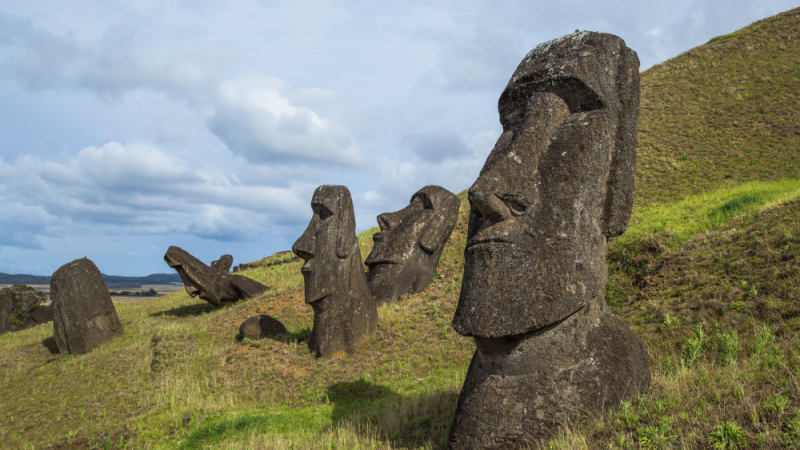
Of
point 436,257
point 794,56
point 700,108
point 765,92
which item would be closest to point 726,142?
point 700,108

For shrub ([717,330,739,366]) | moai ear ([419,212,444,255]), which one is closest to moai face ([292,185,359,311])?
moai ear ([419,212,444,255])

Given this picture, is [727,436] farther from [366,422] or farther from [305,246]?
[305,246]

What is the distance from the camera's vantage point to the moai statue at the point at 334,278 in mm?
10617

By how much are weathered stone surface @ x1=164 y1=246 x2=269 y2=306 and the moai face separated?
7053 millimetres

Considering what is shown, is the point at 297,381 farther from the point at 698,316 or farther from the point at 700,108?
the point at 700,108

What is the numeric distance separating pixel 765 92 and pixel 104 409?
2986 centimetres

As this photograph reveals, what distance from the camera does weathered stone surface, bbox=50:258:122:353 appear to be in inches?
507

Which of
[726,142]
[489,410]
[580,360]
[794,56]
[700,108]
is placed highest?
[794,56]

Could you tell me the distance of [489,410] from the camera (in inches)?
159

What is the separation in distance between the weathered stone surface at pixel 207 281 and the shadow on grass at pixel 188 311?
78cm

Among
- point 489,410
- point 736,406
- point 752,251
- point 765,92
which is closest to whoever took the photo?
point 736,406

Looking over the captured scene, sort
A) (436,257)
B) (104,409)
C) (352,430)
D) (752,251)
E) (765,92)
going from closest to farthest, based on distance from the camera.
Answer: (352,430) < (752,251) < (104,409) < (436,257) < (765,92)

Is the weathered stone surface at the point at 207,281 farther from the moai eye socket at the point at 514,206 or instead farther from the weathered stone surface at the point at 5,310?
the moai eye socket at the point at 514,206

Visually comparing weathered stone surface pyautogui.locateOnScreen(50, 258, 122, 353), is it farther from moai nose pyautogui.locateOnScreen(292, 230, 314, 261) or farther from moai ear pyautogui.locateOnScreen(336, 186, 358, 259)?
moai ear pyautogui.locateOnScreen(336, 186, 358, 259)
